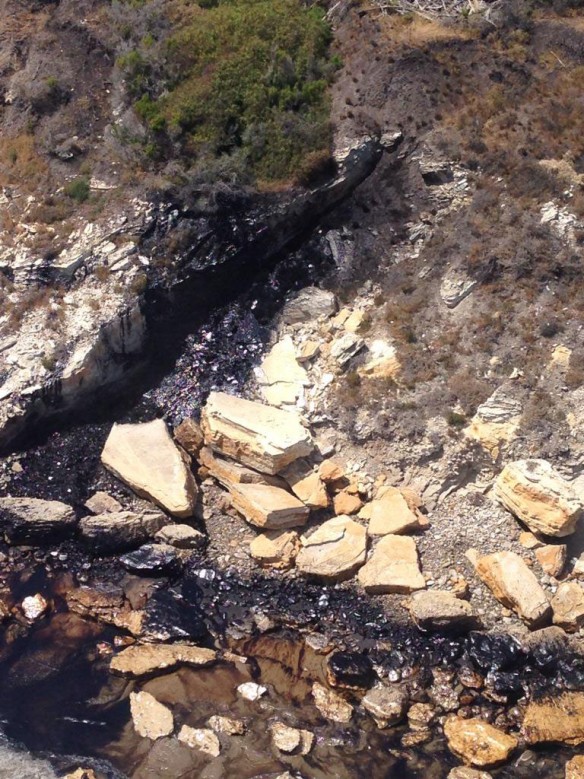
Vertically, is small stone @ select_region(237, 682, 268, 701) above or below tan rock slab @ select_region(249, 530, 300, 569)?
below

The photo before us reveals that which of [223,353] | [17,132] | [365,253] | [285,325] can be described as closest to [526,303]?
[365,253]

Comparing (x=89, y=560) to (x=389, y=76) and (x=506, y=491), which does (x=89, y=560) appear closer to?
(x=506, y=491)

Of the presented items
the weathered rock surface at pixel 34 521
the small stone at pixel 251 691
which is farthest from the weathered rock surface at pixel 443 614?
the weathered rock surface at pixel 34 521

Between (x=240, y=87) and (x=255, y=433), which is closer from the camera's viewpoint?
(x=255, y=433)

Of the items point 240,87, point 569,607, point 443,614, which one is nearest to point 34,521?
point 443,614

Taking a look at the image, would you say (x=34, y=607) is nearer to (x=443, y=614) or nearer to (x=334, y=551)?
(x=334, y=551)

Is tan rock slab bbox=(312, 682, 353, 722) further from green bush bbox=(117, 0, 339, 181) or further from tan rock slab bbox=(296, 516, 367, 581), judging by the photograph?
green bush bbox=(117, 0, 339, 181)

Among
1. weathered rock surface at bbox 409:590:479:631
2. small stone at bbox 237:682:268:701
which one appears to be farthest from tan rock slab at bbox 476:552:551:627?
small stone at bbox 237:682:268:701
